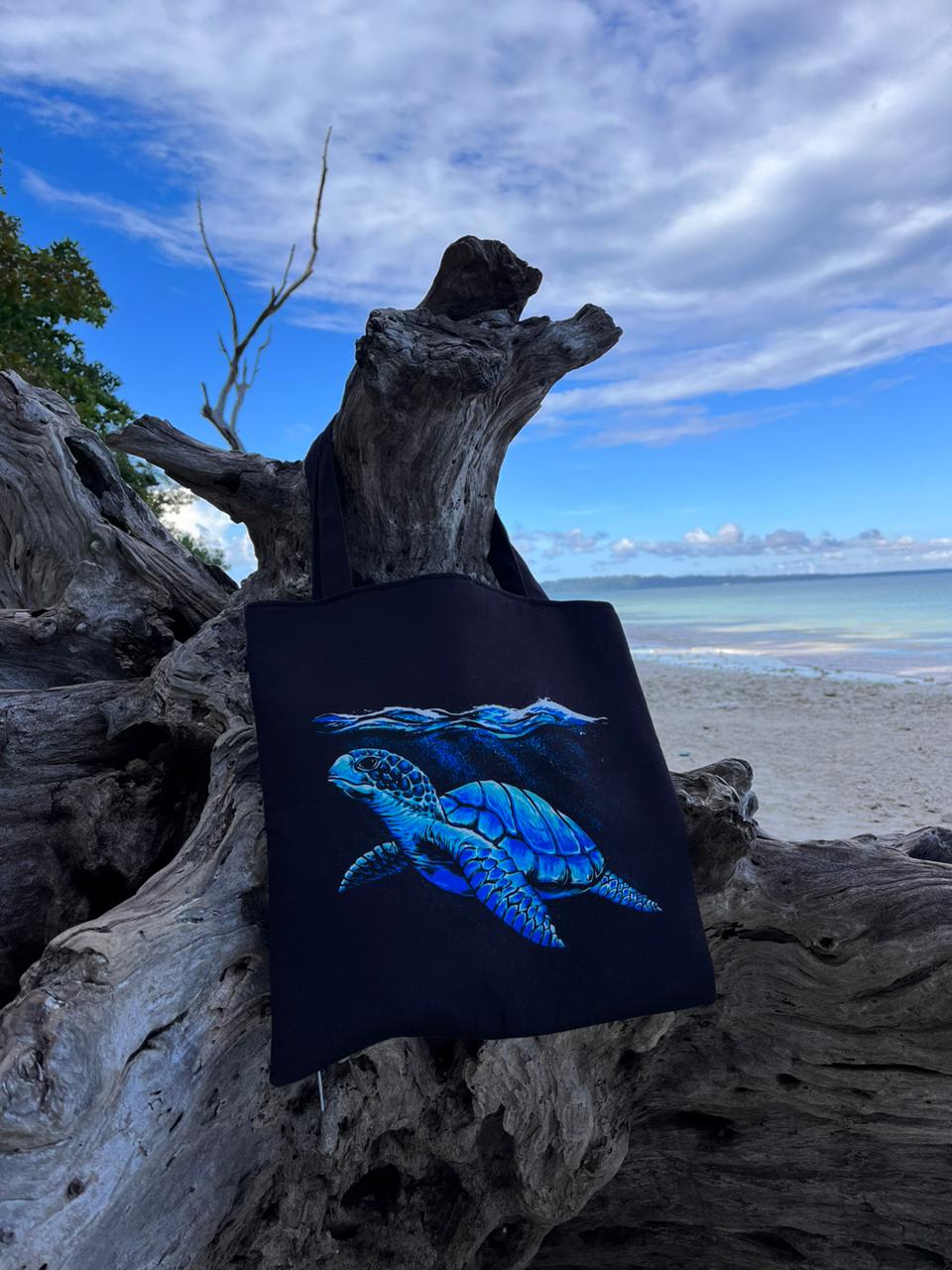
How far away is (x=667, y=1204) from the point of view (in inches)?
107

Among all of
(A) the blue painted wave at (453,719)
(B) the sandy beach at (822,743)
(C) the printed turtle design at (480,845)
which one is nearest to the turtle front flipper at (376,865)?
(C) the printed turtle design at (480,845)

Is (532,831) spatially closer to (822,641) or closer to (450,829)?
(450,829)

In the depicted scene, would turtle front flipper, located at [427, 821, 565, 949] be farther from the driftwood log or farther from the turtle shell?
the driftwood log

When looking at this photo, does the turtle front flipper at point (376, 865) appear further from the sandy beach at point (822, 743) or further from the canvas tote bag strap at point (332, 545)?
the sandy beach at point (822, 743)

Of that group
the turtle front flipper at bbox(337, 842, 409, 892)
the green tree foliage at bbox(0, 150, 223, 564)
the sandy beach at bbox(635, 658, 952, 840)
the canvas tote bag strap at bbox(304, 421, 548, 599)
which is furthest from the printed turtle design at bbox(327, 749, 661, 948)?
the green tree foliage at bbox(0, 150, 223, 564)

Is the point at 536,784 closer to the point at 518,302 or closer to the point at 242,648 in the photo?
the point at 242,648

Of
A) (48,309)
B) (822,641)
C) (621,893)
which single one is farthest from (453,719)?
(822,641)

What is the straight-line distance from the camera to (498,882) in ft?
6.24

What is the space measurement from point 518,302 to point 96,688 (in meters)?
1.64

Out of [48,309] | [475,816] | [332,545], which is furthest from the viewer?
[48,309]

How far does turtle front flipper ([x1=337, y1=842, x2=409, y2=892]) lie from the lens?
1.83 metres

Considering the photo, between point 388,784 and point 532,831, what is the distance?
1.04ft

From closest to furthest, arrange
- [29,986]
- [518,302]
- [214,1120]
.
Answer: [29,986], [214,1120], [518,302]

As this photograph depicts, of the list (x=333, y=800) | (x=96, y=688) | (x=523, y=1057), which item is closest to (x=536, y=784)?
(x=333, y=800)
